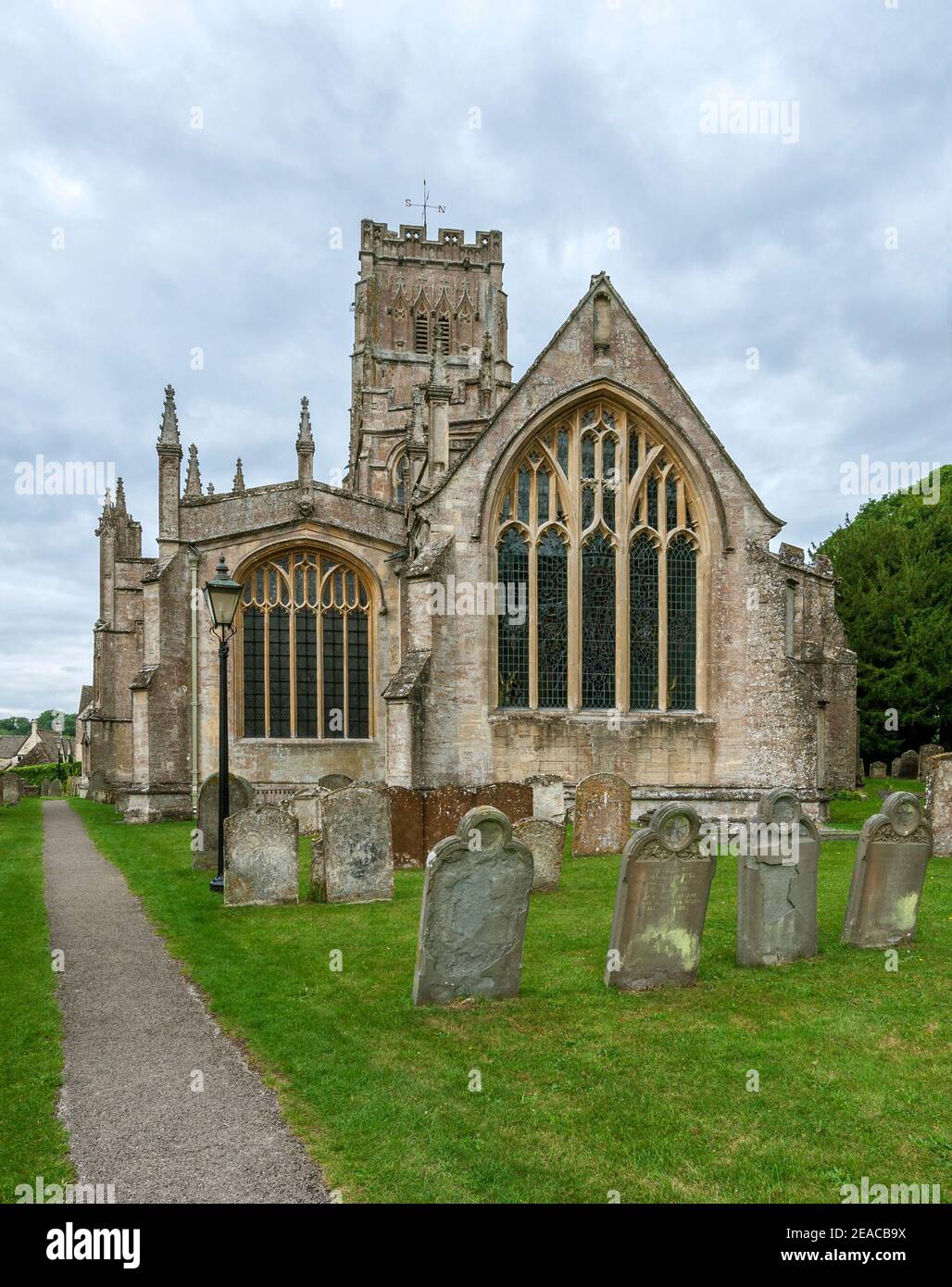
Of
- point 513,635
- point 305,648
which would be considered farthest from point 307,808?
point 305,648

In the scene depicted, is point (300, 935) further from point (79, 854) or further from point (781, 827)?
point (79, 854)

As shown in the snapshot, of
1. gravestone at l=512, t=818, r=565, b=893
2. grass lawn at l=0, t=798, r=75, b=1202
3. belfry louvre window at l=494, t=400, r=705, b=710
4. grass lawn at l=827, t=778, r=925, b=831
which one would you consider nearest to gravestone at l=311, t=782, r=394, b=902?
gravestone at l=512, t=818, r=565, b=893

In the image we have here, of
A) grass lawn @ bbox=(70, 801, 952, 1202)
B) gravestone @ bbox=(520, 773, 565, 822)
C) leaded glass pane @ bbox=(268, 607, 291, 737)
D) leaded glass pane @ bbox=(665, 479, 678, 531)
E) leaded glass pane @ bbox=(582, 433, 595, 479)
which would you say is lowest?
grass lawn @ bbox=(70, 801, 952, 1202)

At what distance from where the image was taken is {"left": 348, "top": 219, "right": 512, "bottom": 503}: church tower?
46.1 m

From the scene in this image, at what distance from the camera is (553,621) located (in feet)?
63.7

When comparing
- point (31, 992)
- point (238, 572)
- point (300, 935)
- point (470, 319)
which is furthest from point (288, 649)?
point (470, 319)

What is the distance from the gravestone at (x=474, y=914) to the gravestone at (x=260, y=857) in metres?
4.61

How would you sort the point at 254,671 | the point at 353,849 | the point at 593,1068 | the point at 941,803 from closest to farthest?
1. the point at 593,1068
2. the point at 353,849
3. the point at 941,803
4. the point at 254,671

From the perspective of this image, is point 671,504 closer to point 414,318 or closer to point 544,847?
point 544,847

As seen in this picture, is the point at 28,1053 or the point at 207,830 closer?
the point at 28,1053

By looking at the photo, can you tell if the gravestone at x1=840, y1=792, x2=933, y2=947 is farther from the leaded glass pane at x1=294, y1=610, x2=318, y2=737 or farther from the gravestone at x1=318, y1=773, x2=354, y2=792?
the leaded glass pane at x1=294, y1=610, x2=318, y2=737

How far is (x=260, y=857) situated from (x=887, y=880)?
744 cm

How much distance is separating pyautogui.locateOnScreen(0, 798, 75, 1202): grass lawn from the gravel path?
106 millimetres
